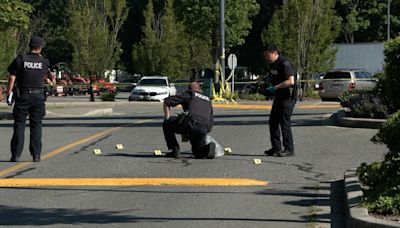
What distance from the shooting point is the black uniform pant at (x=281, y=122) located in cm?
1238

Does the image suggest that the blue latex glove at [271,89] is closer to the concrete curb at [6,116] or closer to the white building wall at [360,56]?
the concrete curb at [6,116]

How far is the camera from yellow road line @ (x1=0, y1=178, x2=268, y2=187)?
9852 millimetres

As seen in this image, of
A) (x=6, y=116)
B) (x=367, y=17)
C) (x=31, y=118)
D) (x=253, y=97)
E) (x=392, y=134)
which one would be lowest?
(x=253, y=97)

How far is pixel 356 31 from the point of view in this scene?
57.9 meters

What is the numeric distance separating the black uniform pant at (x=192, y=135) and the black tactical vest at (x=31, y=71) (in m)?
2.12

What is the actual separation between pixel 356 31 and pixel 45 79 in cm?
4838

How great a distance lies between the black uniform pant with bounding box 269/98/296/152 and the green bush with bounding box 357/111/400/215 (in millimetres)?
3811

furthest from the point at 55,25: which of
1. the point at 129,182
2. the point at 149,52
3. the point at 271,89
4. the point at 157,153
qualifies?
the point at 129,182

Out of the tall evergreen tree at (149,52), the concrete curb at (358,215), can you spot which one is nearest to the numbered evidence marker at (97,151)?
the concrete curb at (358,215)

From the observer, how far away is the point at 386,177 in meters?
7.84

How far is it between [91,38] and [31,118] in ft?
93.2

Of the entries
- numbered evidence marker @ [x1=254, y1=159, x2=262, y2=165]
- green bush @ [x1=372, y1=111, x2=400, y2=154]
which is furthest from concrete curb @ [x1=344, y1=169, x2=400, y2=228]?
numbered evidence marker @ [x1=254, y1=159, x2=262, y2=165]

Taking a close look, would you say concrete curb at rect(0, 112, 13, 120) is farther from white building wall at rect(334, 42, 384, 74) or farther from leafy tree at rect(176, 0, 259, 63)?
white building wall at rect(334, 42, 384, 74)

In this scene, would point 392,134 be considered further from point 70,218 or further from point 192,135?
point 192,135
